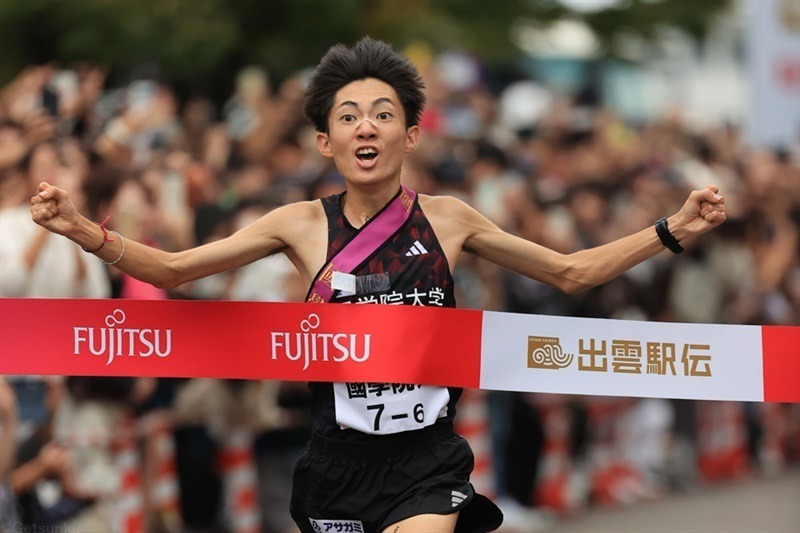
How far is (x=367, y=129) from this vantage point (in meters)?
6.03

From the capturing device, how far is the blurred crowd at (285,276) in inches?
351

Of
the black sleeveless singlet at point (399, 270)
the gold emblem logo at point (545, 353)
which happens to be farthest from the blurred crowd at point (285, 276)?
the gold emblem logo at point (545, 353)

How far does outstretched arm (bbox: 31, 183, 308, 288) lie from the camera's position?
5.71 meters

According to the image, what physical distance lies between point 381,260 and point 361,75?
70cm

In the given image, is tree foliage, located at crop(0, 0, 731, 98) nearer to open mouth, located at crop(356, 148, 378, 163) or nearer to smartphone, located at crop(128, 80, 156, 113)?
smartphone, located at crop(128, 80, 156, 113)

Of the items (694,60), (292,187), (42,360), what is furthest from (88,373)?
(694,60)

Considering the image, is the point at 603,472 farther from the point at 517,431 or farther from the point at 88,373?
the point at 88,373

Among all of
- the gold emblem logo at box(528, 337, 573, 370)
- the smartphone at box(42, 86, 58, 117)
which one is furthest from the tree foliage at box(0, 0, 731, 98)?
the gold emblem logo at box(528, 337, 573, 370)

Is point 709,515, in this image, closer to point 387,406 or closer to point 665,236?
point 665,236

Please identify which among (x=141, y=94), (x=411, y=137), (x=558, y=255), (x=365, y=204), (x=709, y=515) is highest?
(x=141, y=94)

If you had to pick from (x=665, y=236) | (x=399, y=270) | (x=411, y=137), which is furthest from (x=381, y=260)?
(x=665, y=236)

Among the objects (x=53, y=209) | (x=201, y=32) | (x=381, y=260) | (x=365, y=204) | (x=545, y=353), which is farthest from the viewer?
(x=201, y=32)

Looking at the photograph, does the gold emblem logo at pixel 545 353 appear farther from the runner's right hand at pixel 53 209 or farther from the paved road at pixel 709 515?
the paved road at pixel 709 515

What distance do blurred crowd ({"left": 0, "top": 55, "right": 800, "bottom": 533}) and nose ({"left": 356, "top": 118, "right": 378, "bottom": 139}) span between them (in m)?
2.68
